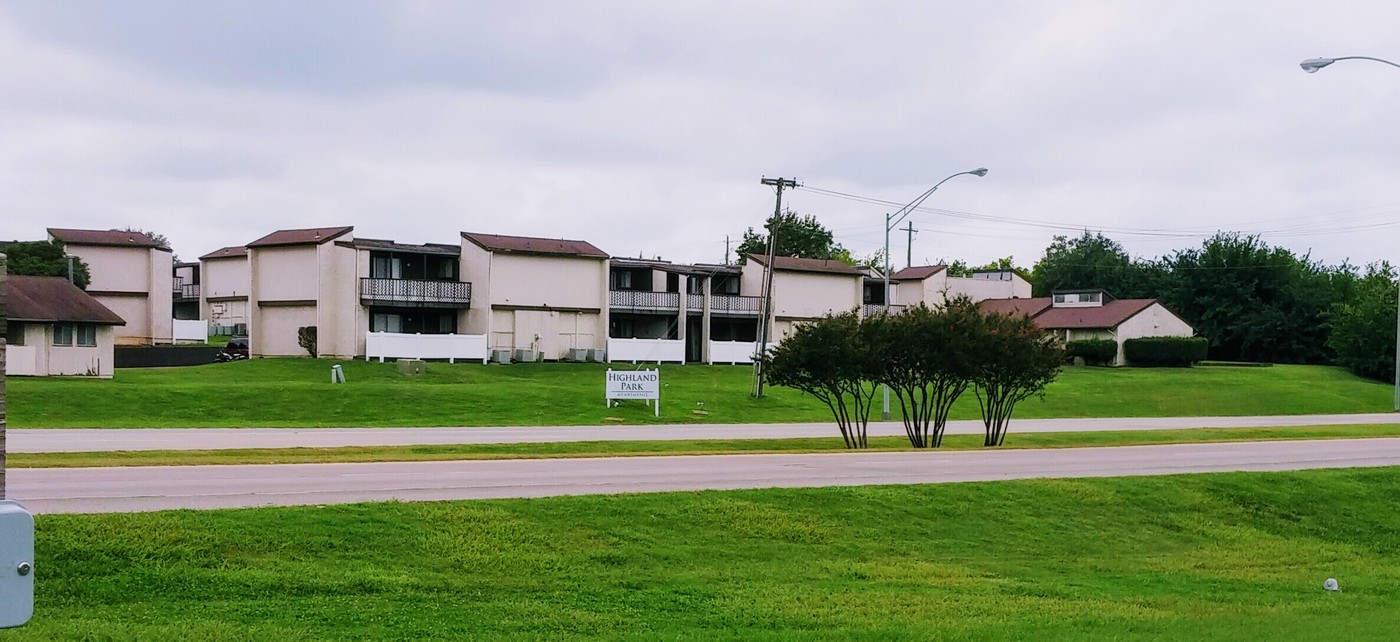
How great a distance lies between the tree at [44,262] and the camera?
212 ft

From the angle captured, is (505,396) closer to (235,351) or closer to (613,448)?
(613,448)

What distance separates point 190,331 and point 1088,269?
71429 millimetres

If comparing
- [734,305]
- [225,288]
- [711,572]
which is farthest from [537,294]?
[711,572]

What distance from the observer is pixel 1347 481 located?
22188 millimetres

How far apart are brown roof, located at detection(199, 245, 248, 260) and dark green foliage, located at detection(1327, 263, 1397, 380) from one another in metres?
59.3

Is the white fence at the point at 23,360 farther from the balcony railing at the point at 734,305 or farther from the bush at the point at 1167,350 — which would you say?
the bush at the point at 1167,350

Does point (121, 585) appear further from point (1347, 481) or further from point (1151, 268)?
point (1151, 268)

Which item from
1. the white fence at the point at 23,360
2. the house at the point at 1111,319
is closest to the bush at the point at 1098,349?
the house at the point at 1111,319

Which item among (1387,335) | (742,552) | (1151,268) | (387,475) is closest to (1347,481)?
(742,552)

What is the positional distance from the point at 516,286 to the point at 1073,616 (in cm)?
5420

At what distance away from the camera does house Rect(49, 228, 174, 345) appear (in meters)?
69.3

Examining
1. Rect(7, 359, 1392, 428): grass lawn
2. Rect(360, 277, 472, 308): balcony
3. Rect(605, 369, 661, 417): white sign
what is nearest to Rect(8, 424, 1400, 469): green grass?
Rect(605, 369, 661, 417): white sign

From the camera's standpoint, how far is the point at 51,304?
4672 cm

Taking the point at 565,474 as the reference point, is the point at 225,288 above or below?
above
